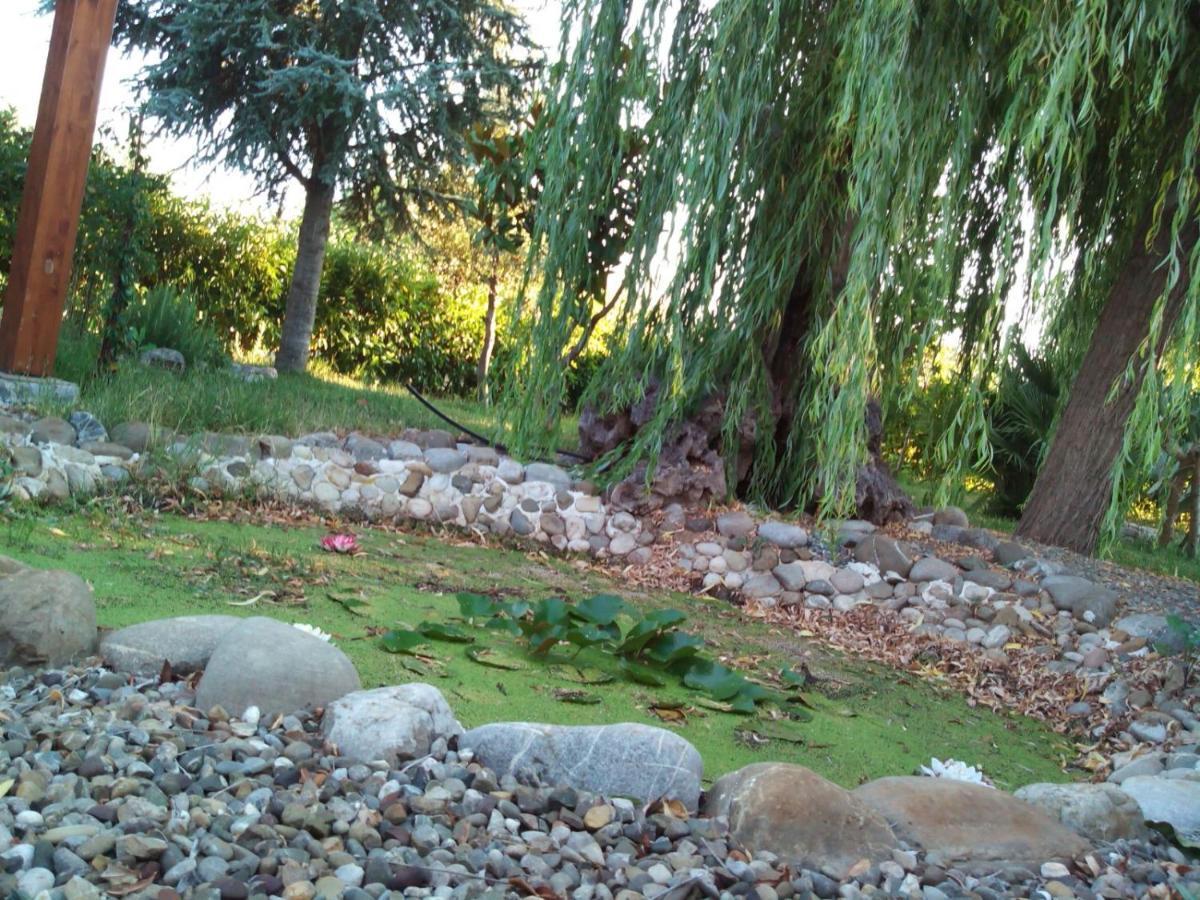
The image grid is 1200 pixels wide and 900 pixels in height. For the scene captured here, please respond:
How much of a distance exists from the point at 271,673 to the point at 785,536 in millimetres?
3431

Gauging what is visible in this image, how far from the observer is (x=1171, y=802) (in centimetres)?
288

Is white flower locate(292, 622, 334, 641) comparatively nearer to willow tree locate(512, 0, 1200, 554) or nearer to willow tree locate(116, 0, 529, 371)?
willow tree locate(512, 0, 1200, 554)

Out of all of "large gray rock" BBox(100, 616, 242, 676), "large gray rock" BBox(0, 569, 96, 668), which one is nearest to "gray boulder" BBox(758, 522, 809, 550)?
"large gray rock" BBox(100, 616, 242, 676)

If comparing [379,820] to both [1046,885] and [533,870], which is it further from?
[1046,885]

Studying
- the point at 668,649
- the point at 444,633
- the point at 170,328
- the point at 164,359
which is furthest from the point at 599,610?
the point at 170,328

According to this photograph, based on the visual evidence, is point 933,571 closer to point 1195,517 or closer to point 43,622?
point 43,622

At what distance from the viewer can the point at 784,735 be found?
3.22m

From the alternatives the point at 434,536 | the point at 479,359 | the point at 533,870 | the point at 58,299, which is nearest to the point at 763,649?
the point at 434,536

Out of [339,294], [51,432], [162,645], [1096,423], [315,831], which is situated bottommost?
[315,831]

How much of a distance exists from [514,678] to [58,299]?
12.9 ft

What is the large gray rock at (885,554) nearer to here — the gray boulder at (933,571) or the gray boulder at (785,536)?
the gray boulder at (933,571)

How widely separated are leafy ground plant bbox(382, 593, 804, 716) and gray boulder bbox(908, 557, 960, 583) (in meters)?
2.10

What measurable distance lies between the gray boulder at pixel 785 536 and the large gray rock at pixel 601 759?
3.13m

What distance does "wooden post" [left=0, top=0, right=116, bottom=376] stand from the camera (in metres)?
5.73
